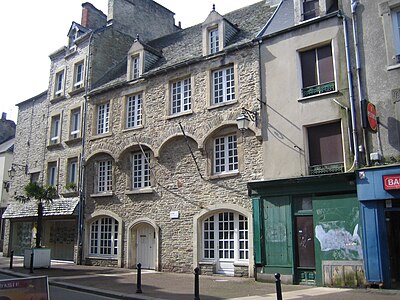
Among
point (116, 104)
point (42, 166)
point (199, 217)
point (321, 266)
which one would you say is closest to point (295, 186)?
point (321, 266)

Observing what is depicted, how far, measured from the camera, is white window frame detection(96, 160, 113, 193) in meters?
19.4

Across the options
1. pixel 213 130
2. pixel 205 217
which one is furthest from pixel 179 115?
pixel 205 217

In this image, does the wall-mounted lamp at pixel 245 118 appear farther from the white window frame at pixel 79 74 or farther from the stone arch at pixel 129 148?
the white window frame at pixel 79 74

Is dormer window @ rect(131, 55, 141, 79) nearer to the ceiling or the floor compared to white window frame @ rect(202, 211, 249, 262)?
nearer to the ceiling

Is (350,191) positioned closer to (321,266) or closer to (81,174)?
(321,266)

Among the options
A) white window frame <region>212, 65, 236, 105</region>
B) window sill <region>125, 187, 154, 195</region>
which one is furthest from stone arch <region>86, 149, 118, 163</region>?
white window frame <region>212, 65, 236, 105</region>

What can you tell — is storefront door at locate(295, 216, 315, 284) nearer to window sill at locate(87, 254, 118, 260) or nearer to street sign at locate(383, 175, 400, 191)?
street sign at locate(383, 175, 400, 191)

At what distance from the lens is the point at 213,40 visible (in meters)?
16.9

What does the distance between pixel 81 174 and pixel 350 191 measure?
44.0 feet

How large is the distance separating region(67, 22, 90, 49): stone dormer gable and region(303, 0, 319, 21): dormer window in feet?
44.9

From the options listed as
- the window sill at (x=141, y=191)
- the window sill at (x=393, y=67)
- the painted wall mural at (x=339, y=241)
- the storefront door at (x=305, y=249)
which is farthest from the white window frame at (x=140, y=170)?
the window sill at (x=393, y=67)

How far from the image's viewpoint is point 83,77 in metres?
22.0

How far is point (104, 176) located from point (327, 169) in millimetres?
11100

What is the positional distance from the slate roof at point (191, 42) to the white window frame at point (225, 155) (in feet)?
11.5
